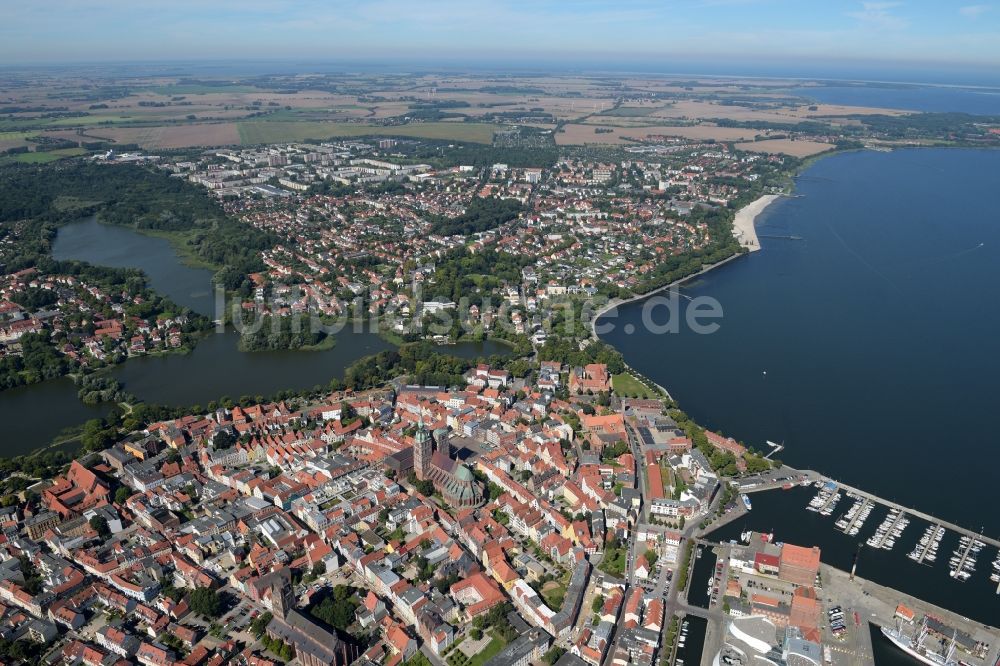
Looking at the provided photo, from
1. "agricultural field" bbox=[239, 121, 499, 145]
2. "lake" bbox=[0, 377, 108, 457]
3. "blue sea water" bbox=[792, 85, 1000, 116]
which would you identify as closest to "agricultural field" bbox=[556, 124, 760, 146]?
"agricultural field" bbox=[239, 121, 499, 145]

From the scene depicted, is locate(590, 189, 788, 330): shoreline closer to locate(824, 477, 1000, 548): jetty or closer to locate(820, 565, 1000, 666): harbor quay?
locate(824, 477, 1000, 548): jetty

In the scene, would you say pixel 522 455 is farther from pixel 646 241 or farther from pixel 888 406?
pixel 646 241

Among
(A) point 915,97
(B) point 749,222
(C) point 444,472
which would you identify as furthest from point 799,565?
(A) point 915,97

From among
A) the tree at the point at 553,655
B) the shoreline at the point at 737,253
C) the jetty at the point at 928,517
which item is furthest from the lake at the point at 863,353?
the tree at the point at 553,655

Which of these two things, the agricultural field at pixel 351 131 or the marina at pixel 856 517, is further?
the agricultural field at pixel 351 131

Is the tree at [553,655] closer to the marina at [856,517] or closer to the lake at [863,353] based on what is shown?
the marina at [856,517]
